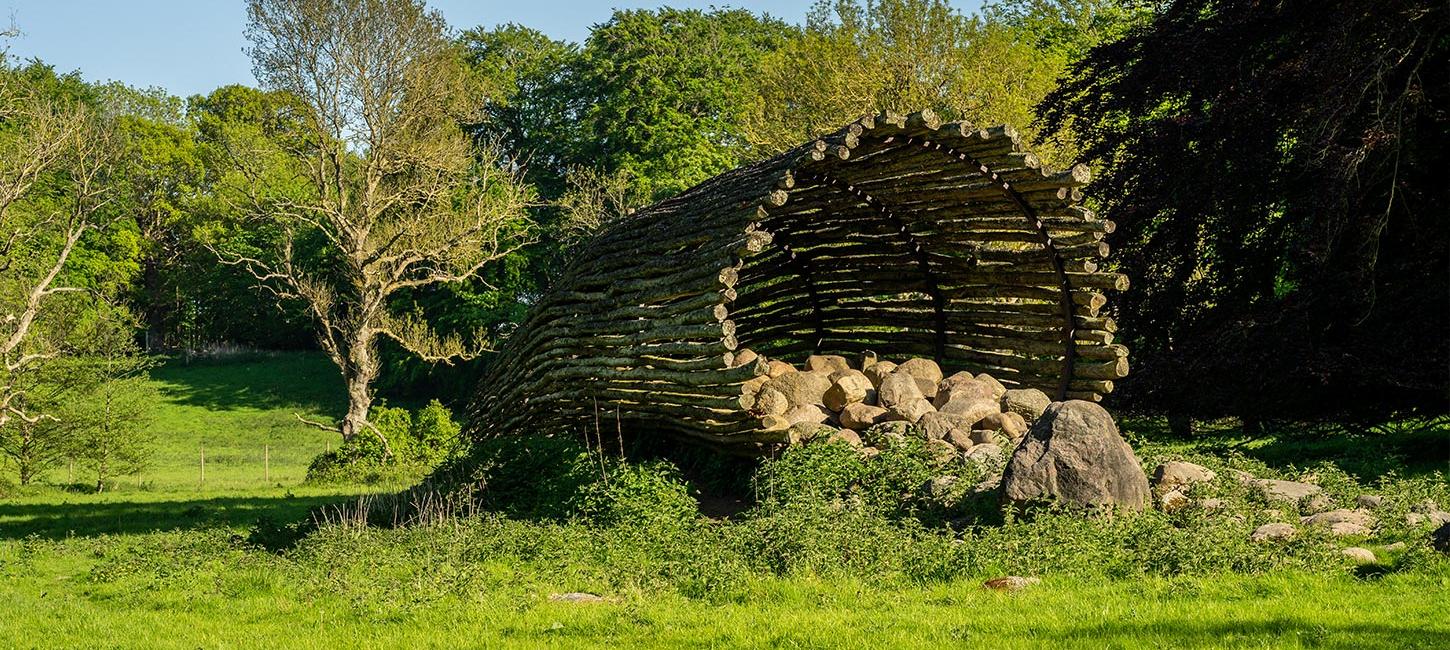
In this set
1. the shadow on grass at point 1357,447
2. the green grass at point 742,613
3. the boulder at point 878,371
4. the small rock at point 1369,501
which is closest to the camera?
the green grass at point 742,613

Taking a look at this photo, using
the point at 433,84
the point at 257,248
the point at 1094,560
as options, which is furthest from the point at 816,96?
the point at 257,248

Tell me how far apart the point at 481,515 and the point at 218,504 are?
1081cm

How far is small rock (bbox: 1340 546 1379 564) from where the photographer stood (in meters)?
8.20

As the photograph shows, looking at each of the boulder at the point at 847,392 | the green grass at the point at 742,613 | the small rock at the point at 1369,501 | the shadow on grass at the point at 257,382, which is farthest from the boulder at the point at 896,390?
the shadow on grass at the point at 257,382

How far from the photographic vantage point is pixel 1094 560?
8.40m

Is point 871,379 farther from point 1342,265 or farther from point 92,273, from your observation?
point 92,273

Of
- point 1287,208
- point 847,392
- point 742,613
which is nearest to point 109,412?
point 847,392

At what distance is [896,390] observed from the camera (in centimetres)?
1269

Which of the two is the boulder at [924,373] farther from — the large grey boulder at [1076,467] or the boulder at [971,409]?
the large grey boulder at [1076,467]

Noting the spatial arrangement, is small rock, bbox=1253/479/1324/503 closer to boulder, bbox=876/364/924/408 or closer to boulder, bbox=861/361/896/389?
boulder, bbox=876/364/924/408

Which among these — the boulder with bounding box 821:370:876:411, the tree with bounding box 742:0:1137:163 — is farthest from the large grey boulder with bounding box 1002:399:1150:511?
the tree with bounding box 742:0:1137:163

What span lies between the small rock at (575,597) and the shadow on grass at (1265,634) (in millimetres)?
3159

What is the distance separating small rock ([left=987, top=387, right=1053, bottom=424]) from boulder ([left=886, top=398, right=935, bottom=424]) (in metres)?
0.80

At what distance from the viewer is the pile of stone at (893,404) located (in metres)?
12.0
